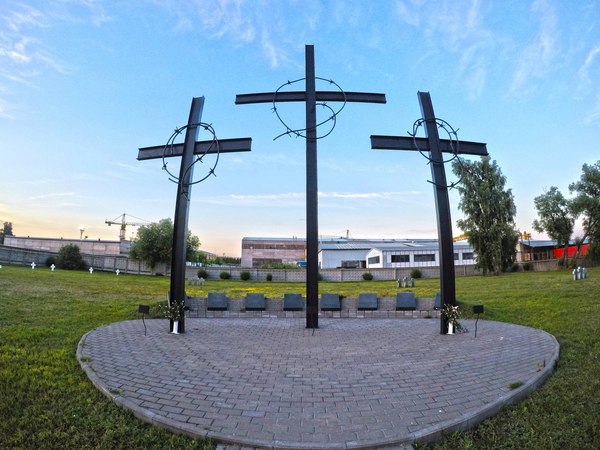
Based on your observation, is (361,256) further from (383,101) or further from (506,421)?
(506,421)

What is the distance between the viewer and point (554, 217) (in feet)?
144

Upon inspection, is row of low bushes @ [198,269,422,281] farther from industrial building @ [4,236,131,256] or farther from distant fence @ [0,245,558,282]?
industrial building @ [4,236,131,256]

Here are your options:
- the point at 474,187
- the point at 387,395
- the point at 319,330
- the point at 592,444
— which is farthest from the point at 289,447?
the point at 474,187

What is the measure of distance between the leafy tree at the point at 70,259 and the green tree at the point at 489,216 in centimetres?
4511

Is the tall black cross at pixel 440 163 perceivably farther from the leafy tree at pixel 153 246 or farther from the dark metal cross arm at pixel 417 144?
the leafy tree at pixel 153 246

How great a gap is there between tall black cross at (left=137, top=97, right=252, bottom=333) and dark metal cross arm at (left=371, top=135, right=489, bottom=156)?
3.38 meters

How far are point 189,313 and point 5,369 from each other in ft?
22.7

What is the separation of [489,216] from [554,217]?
1225 centimetres

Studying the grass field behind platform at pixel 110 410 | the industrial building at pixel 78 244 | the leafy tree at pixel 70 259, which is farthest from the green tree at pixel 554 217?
the industrial building at pixel 78 244

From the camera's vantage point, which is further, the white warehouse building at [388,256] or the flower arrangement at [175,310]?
the white warehouse building at [388,256]

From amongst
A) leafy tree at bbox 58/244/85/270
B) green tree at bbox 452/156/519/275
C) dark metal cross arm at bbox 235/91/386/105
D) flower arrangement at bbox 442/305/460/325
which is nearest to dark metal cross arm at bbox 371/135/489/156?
dark metal cross arm at bbox 235/91/386/105

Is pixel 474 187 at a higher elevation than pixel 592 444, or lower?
higher

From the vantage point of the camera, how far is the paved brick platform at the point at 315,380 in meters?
3.60

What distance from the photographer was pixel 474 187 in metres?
38.4
